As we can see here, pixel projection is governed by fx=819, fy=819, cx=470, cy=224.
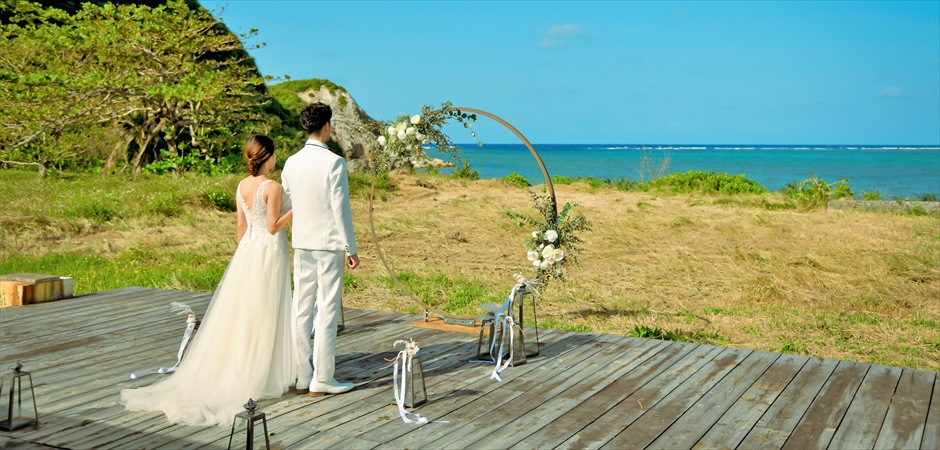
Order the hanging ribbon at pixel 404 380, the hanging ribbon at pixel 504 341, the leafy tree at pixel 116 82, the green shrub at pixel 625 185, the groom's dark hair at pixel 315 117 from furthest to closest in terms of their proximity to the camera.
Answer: the green shrub at pixel 625 185 → the leafy tree at pixel 116 82 → the hanging ribbon at pixel 504 341 → the groom's dark hair at pixel 315 117 → the hanging ribbon at pixel 404 380

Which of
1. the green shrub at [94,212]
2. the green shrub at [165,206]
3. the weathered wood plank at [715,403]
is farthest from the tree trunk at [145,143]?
the weathered wood plank at [715,403]

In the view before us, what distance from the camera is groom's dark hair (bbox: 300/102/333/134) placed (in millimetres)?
4734

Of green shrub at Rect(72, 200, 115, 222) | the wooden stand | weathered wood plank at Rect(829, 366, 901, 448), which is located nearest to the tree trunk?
green shrub at Rect(72, 200, 115, 222)

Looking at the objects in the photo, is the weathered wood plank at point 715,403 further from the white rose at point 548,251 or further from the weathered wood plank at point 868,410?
the white rose at point 548,251

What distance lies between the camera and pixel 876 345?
7.54 meters

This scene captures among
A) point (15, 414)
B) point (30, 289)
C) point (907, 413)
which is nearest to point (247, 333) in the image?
point (15, 414)

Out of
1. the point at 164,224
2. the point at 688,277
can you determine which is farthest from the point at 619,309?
the point at 164,224

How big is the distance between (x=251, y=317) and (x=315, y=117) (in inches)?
50.1

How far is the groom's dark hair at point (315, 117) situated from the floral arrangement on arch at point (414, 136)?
7.19 ft

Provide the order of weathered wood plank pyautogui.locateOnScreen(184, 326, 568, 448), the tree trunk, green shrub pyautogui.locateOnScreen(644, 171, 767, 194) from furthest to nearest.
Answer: green shrub pyautogui.locateOnScreen(644, 171, 767, 194) < the tree trunk < weathered wood plank pyautogui.locateOnScreen(184, 326, 568, 448)

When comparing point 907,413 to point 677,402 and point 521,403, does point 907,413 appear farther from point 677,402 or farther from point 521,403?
point 521,403

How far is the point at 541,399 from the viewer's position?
5.03 metres

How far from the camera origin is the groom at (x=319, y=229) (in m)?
4.76

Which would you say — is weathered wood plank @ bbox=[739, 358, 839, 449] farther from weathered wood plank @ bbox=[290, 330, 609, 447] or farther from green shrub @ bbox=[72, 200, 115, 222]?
green shrub @ bbox=[72, 200, 115, 222]
